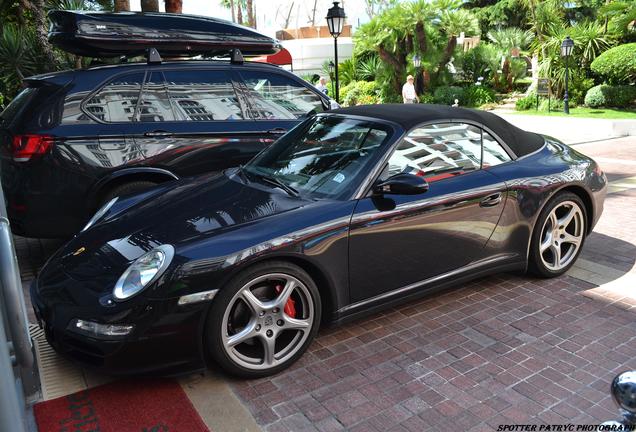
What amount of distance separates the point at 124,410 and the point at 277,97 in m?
3.75

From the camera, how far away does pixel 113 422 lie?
2.71 m

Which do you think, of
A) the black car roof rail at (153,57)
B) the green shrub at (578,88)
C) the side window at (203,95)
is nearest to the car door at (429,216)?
the side window at (203,95)

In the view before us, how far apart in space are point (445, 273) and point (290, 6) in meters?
79.7

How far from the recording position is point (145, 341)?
2.75 metres

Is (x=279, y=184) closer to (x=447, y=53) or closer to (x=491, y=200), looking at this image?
(x=491, y=200)

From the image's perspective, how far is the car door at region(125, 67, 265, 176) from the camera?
16.3 feet

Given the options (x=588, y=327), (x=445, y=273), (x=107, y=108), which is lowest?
(x=588, y=327)

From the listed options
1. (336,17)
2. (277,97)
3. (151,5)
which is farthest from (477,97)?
(277,97)

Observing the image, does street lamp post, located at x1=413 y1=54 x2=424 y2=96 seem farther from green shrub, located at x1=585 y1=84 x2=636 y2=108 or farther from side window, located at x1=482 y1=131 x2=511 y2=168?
side window, located at x1=482 y1=131 x2=511 y2=168

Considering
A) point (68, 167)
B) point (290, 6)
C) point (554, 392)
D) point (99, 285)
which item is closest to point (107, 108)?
point (68, 167)

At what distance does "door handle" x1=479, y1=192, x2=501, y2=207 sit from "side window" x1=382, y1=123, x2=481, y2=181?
0.78ft

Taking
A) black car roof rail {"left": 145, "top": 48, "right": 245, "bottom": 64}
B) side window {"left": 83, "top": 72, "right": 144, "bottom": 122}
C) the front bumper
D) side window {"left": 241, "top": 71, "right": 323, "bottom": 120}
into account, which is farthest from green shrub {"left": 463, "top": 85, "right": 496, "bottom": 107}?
the front bumper

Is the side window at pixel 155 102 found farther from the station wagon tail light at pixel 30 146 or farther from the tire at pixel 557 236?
the tire at pixel 557 236

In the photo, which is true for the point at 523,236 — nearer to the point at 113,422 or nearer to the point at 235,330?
the point at 235,330
